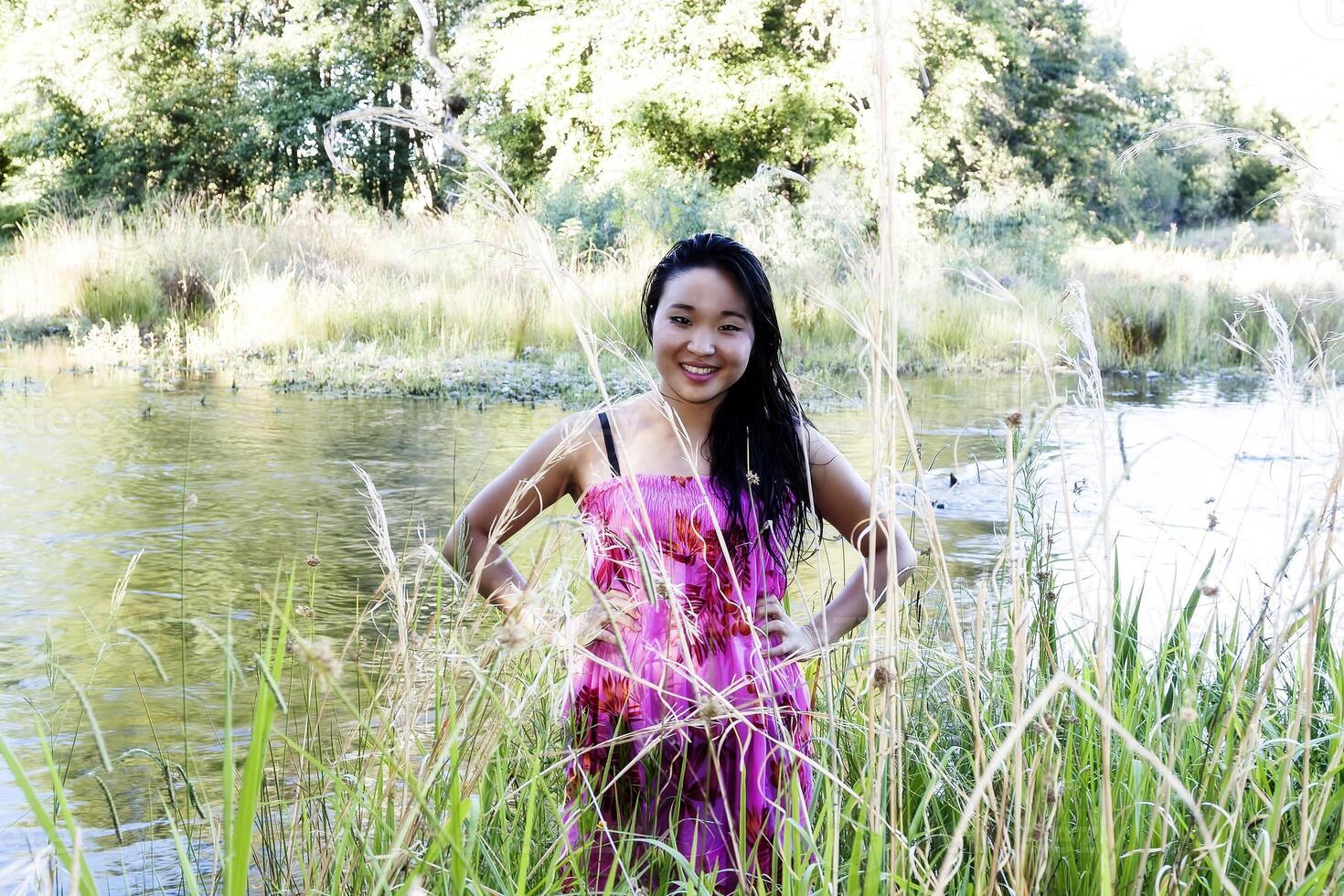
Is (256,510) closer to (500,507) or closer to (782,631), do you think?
(500,507)

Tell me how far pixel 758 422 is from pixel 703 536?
0.90 ft

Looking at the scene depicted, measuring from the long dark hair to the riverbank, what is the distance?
7.78 meters

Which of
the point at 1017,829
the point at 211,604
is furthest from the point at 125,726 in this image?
the point at 1017,829

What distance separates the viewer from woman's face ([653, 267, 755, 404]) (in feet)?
7.36

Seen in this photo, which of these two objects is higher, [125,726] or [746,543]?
[746,543]

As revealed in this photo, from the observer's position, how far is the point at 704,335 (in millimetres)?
2234

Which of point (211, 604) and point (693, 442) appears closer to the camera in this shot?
point (693, 442)

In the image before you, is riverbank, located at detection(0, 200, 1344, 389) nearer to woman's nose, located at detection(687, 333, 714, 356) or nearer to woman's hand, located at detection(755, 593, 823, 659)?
woman's nose, located at detection(687, 333, 714, 356)

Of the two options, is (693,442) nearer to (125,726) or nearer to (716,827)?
(716,827)

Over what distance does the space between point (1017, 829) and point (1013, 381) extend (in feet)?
38.3

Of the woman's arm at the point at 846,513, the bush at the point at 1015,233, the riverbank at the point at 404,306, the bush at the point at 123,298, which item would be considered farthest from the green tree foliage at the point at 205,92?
the woman's arm at the point at 846,513

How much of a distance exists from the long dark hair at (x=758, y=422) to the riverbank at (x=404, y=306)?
7776mm

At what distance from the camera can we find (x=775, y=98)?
73.8 ft

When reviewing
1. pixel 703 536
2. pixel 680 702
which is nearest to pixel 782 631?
pixel 680 702
